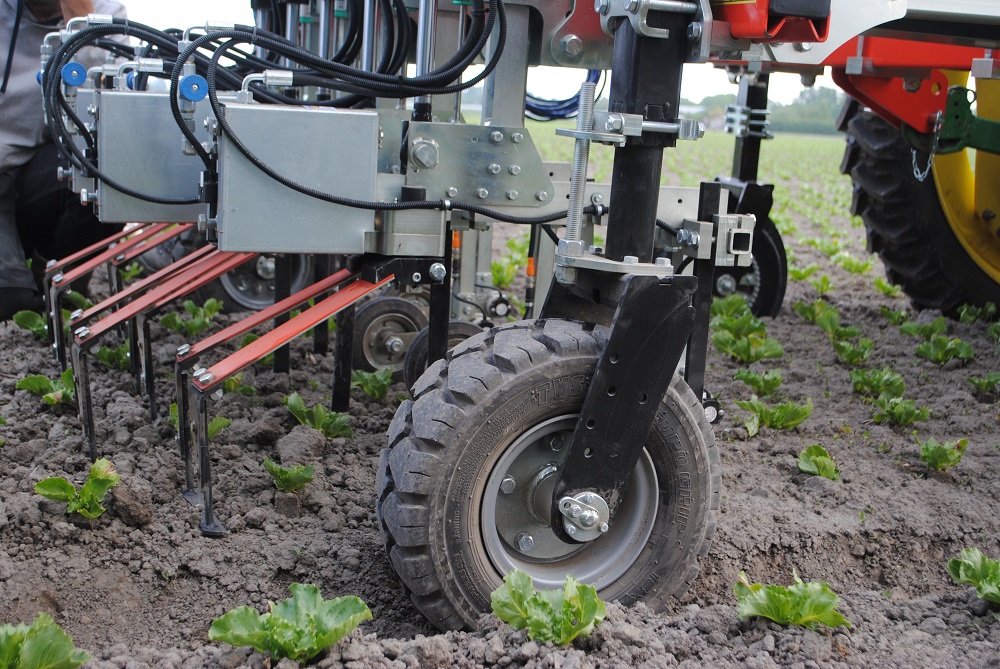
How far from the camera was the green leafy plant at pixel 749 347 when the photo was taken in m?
5.02

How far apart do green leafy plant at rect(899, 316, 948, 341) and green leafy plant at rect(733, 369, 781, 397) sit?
1.35 metres

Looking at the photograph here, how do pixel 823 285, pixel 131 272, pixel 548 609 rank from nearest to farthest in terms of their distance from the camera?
pixel 548 609 → pixel 131 272 → pixel 823 285

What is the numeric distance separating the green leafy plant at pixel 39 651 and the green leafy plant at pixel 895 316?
5.15 meters

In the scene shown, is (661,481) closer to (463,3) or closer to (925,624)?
(925,624)

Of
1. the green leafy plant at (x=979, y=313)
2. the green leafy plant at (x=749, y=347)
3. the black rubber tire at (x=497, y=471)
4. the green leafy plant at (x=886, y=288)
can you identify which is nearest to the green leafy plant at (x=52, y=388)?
the black rubber tire at (x=497, y=471)

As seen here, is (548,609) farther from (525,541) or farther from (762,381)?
(762,381)

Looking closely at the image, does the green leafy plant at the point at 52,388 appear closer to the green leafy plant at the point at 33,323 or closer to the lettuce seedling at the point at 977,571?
the green leafy plant at the point at 33,323

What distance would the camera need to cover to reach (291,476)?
3.26 metres

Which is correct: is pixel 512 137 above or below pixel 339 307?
above

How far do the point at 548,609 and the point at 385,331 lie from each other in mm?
2592

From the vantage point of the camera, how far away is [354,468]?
3.60m

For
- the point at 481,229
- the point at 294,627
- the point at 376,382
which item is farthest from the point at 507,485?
the point at 376,382

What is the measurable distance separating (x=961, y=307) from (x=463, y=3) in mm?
3909

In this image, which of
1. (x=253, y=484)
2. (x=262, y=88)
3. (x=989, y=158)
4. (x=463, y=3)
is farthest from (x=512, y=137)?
(x=989, y=158)
